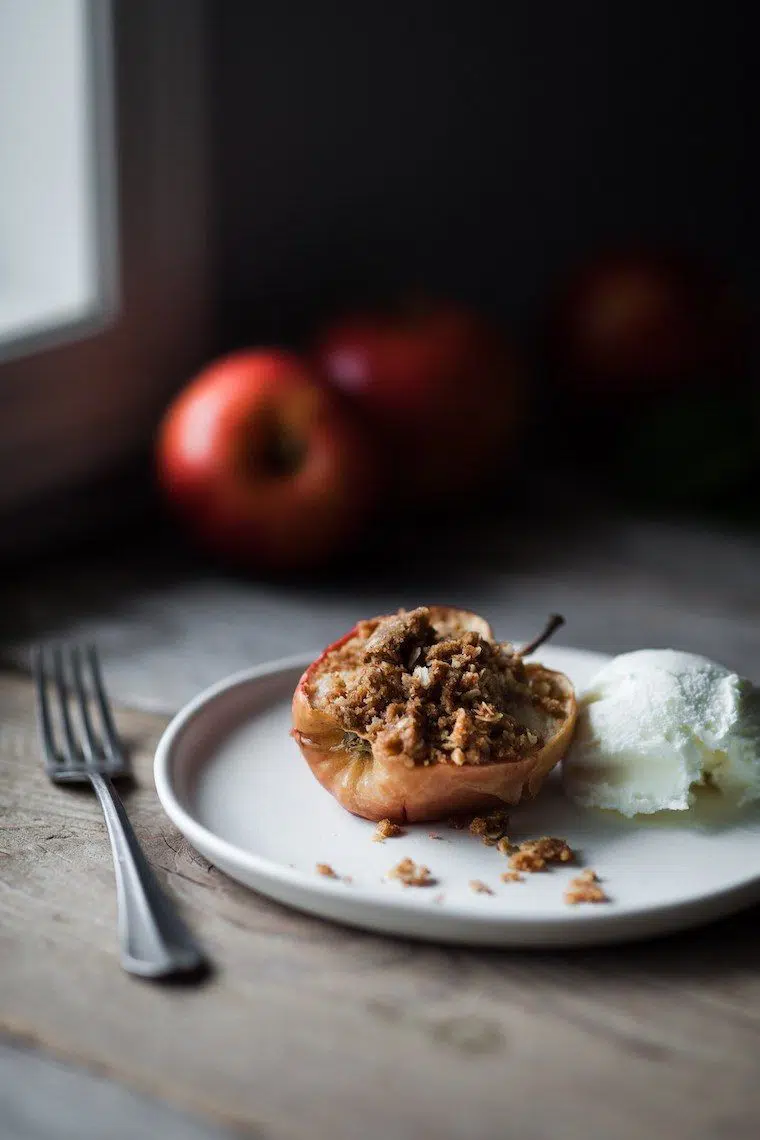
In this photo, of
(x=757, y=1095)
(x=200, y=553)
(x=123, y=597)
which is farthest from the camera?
(x=200, y=553)

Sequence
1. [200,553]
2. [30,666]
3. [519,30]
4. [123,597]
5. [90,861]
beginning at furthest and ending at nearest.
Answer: [519,30] < [200,553] < [123,597] < [30,666] < [90,861]

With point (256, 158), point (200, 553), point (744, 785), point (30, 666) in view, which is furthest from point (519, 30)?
point (744, 785)

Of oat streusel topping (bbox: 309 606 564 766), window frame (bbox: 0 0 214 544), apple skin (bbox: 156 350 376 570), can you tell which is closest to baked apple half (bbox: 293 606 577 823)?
oat streusel topping (bbox: 309 606 564 766)

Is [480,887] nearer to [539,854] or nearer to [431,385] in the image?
[539,854]

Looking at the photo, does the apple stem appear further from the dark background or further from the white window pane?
the dark background

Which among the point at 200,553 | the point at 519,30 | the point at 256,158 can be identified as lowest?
the point at 200,553

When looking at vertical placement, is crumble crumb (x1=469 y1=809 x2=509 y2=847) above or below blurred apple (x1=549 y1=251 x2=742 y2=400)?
below

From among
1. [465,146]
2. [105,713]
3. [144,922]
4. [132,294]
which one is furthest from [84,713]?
[465,146]

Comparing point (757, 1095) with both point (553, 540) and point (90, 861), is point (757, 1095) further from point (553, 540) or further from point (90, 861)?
point (553, 540)
